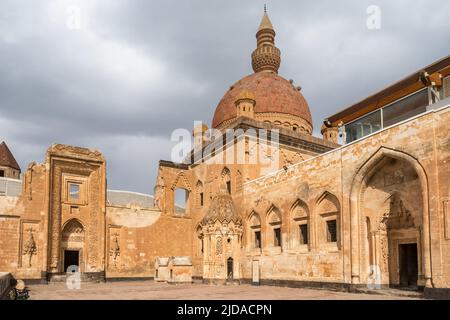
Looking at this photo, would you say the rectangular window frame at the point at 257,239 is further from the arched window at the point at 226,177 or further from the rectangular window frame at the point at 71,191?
the rectangular window frame at the point at 71,191

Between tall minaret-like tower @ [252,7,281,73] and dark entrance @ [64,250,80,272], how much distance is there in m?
22.4

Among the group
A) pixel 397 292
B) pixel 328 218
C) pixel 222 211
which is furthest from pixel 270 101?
pixel 397 292

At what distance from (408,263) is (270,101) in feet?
64.4

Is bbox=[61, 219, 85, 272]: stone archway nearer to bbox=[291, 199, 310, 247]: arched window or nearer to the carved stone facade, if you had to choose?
the carved stone facade

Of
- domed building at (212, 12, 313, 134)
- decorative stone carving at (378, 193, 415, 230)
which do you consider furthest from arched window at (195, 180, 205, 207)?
decorative stone carving at (378, 193, 415, 230)

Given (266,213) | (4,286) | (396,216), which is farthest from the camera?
(266,213)

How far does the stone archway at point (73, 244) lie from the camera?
26734mm

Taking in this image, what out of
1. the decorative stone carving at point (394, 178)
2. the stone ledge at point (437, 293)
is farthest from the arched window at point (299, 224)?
the stone ledge at point (437, 293)

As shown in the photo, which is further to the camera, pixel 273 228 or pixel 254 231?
pixel 254 231

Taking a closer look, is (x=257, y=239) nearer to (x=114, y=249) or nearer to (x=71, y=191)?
(x=114, y=249)

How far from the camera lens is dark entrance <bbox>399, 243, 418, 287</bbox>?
17.4 metres

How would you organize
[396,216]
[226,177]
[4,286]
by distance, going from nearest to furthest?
[4,286], [396,216], [226,177]

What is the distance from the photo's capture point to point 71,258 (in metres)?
27.0
